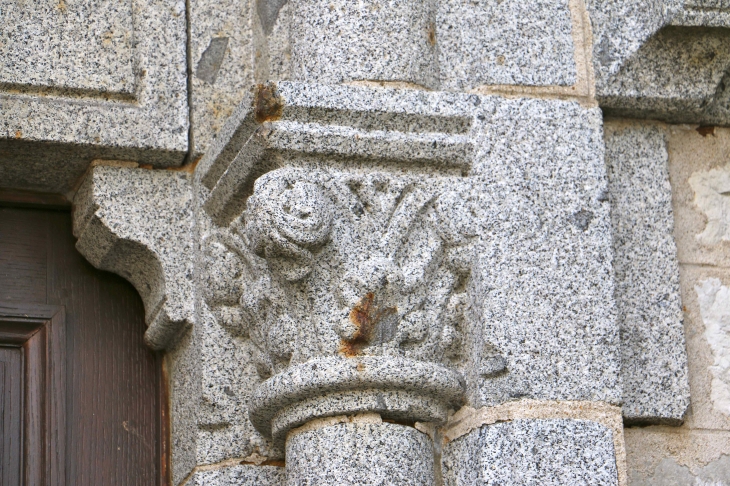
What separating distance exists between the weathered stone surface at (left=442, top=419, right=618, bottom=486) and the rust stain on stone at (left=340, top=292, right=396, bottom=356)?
234 mm

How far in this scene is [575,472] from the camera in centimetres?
193

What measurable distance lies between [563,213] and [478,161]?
0.17 m

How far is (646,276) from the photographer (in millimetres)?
2230

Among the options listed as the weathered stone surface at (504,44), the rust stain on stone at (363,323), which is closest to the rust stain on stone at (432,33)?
the weathered stone surface at (504,44)

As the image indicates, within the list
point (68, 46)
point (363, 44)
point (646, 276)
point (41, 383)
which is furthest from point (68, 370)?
point (646, 276)

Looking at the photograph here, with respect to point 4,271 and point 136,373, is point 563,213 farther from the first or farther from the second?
point 4,271

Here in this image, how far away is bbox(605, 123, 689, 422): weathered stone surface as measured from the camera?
2166 mm

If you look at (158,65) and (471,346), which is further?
(158,65)

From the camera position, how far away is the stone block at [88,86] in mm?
2236

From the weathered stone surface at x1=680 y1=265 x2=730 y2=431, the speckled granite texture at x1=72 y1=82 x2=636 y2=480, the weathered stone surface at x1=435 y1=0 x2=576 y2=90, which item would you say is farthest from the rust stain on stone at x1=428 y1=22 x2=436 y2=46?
the weathered stone surface at x1=680 y1=265 x2=730 y2=431

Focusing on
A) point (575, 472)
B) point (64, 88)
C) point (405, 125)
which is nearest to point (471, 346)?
point (575, 472)

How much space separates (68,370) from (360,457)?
727 millimetres

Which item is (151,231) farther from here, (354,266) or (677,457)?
(677,457)

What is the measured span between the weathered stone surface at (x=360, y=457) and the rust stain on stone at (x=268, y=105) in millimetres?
523
